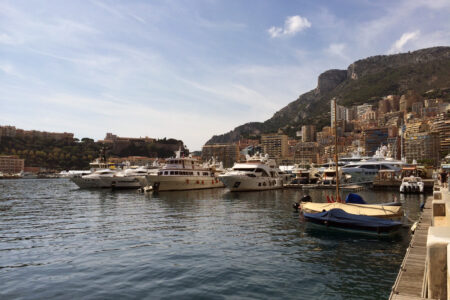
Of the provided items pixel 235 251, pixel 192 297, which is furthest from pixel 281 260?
pixel 192 297

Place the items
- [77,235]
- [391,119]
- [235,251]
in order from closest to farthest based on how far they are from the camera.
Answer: [235,251] < [77,235] < [391,119]

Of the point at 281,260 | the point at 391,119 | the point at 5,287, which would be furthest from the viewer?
the point at 391,119

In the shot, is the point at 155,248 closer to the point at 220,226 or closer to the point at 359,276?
the point at 220,226

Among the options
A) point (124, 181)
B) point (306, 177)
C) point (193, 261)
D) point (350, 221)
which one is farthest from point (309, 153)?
point (193, 261)

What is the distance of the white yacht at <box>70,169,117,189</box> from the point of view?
62406mm

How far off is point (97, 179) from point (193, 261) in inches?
2185

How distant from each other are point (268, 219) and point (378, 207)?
26.8ft

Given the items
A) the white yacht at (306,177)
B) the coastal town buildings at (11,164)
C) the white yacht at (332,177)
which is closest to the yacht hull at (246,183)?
the white yacht at (306,177)

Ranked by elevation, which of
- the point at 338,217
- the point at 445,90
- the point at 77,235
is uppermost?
the point at 445,90

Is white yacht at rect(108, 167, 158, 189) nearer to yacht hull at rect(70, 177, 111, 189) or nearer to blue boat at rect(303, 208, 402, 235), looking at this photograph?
yacht hull at rect(70, 177, 111, 189)

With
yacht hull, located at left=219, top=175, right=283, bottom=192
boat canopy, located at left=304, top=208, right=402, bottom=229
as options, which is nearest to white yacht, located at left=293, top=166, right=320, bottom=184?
yacht hull, located at left=219, top=175, right=283, bottom=192

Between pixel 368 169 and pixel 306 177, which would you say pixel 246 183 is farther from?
pixel 368 169

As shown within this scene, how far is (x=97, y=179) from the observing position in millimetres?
62969

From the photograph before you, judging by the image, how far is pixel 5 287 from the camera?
1082 cm
